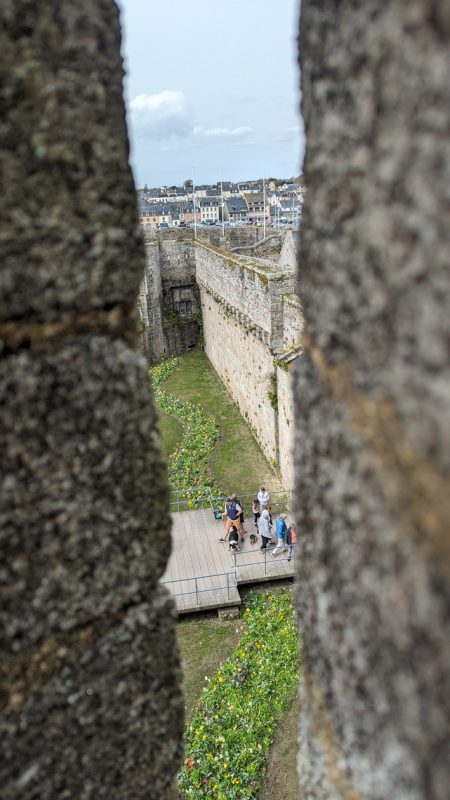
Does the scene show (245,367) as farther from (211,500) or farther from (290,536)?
(290,536)

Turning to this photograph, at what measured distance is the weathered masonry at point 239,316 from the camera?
41.5ft

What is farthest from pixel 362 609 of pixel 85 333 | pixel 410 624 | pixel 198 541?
pixel 198 541

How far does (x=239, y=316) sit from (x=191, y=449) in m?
3.77

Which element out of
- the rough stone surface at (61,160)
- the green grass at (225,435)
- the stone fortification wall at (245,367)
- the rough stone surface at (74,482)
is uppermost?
the rough stone surface at (61,160)

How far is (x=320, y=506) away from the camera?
150 cm

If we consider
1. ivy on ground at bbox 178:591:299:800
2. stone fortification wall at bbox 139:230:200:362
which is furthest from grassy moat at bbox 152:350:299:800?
stone fortification wall at bbox 139:230:200:362

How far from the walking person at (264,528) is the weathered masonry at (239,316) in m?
1.71

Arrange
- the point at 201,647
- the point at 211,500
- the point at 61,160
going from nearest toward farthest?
the point at 61,160, the point at 201,647, the point at 211,500

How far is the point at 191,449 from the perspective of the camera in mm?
15523

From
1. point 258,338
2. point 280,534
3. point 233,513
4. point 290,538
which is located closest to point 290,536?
point 290,538

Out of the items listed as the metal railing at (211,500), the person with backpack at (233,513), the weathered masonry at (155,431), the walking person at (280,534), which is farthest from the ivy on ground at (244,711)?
the weathered masonry at (155,431)

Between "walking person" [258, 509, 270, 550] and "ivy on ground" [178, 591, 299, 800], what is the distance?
146 cm

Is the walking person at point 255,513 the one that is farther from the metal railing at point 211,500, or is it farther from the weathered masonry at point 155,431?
the weathered masonry at point 155,431

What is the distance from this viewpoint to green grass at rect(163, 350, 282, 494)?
13789 mm
